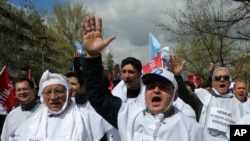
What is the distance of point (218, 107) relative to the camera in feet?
21.7

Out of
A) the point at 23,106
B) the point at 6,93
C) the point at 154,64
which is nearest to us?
the point at 154,64

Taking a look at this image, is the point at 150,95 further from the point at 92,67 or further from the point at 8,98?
the point at 8,98

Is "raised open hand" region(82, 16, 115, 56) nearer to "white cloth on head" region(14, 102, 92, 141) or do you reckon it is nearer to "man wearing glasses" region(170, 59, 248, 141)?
"white cloth on head" region(14, 102, 92, 141)

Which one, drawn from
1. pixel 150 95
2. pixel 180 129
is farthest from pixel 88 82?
pixel 180 129

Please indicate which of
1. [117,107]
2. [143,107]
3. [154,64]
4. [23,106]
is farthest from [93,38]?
[23,106]

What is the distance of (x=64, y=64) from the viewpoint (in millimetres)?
42375

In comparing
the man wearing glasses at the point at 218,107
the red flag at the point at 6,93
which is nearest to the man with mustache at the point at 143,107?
the man wearing glasses at the point at 218,107

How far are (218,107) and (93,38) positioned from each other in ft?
9.92

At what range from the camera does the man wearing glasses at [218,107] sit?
6395 mm

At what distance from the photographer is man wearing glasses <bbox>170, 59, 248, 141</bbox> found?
21.0 ft

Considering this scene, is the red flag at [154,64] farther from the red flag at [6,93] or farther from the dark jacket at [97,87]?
the red flag at [6,93]

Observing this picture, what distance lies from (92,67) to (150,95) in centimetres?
59

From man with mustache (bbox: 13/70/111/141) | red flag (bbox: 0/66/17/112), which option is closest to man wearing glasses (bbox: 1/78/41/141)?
man with mustache (bbox: 13/70/111/141)

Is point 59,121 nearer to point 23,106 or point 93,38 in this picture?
point 93,38
